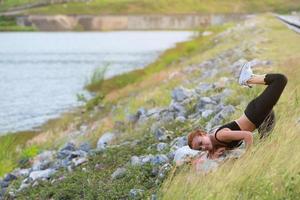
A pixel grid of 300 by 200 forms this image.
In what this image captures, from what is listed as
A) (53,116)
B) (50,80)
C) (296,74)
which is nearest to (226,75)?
(296,74)

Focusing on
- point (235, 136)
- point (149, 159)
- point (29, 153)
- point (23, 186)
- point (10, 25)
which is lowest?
point (10, 25)

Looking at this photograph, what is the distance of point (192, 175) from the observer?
8.56 metres

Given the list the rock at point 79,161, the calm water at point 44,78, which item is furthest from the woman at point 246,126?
the calm water at point 44,78

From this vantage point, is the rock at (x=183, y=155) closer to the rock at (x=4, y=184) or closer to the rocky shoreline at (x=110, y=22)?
the rock at (x=4, y=184)

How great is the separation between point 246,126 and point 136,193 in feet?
5.89

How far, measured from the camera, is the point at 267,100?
9000mm

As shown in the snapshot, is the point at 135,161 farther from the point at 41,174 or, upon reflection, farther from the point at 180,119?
the point at 180,119

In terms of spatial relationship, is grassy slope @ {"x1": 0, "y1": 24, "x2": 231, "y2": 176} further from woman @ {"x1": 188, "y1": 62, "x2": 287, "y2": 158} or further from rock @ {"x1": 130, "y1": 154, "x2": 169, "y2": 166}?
woman @ {"x1": 188, "y1": 62, "x2": 287, "y2": 158}

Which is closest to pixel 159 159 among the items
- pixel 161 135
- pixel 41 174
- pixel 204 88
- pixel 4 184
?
pixel 161 135

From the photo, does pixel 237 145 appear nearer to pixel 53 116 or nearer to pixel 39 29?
pixel 53 116

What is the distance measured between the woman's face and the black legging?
67 centimetres

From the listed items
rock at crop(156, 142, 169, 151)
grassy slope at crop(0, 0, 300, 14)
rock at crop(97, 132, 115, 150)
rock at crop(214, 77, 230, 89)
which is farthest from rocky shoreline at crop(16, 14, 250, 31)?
rock at crop(156, 142, 169, 151)

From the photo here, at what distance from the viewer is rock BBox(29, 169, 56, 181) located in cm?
1315

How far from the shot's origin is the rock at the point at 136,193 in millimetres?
9555
